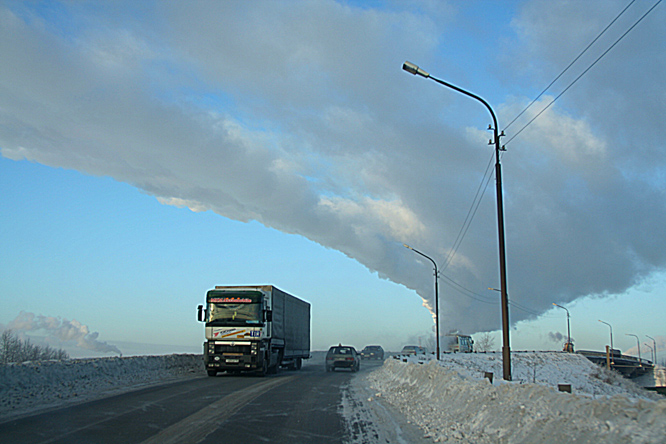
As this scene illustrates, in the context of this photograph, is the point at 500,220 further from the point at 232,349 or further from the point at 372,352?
the point at 372,352

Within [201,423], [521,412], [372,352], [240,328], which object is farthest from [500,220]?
[372,352]

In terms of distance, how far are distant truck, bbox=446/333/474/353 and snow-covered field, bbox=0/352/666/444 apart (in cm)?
5890

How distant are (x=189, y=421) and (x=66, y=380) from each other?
30.5 ft

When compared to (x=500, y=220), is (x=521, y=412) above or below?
below

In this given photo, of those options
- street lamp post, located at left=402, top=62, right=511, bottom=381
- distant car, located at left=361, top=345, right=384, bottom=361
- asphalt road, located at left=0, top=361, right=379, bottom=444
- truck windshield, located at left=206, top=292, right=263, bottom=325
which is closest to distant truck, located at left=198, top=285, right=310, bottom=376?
truck windshield, located at left=206, top=292, right=263, bottom=325

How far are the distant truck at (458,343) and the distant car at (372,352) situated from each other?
13405 mm

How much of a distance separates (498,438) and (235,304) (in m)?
19.0

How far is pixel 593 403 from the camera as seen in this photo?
6492mm

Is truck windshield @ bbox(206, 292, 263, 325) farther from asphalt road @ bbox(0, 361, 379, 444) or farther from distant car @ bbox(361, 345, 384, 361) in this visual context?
distant car @ bbox(361, 345, 384, 361)

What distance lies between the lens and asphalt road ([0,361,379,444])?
8812 millimetres

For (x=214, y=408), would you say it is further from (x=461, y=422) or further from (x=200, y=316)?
(x=200, y=316)

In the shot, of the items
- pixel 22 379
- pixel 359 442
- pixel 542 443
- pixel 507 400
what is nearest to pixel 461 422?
pixel 507 400

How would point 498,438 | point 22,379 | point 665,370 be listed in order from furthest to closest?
point 665,370 < point 22,379 < point 498,438

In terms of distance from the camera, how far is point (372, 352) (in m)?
67.2
